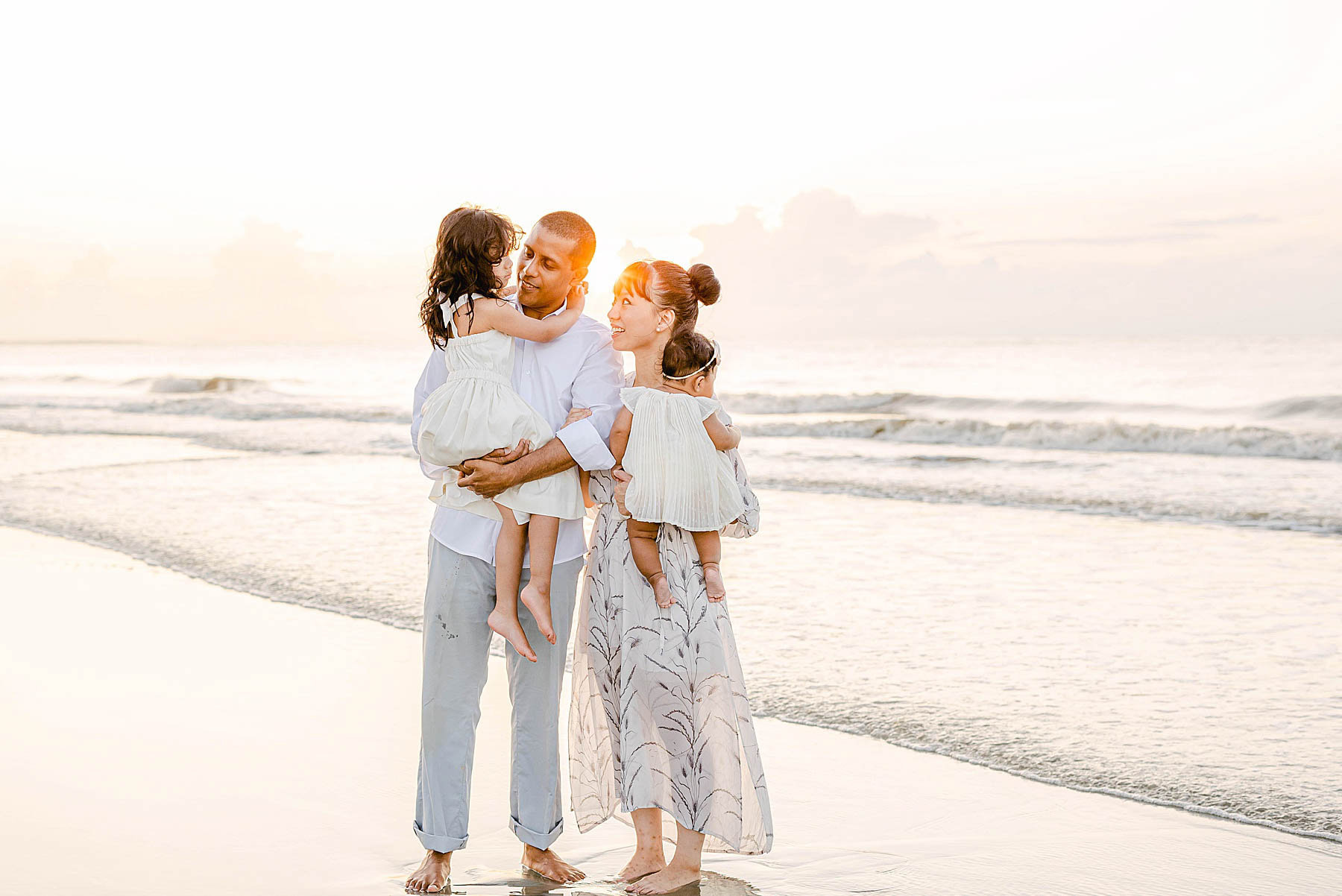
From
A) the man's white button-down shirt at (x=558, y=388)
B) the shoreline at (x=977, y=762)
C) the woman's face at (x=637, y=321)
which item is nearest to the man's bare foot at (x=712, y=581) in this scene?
the man's white button-down shirt at (x=558, y=388)

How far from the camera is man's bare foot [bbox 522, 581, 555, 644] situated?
118 inches

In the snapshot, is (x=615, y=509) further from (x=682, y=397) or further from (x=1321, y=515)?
(x=1321, y=515)

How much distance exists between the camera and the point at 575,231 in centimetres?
297

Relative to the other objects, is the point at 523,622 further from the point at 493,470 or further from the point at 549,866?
the point at 549,866

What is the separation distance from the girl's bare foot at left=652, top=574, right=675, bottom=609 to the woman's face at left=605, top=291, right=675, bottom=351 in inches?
25.0

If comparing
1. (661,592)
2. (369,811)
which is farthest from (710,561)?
(369,811)

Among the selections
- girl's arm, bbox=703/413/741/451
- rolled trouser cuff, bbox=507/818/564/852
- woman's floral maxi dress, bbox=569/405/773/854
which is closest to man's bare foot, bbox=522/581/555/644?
woman's floral maxi dress, bbox=569/405/773/854

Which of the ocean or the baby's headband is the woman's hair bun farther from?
the ocean

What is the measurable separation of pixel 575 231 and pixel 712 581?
3.35 ft

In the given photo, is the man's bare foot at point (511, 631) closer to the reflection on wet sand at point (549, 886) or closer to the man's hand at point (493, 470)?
the man's hand at point (493, 470)

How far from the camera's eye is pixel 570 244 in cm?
297

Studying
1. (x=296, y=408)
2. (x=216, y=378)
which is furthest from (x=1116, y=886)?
(x=216, y=378)

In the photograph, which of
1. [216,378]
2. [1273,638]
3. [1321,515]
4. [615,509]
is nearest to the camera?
[615,509]

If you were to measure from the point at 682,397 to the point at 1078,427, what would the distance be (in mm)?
17128
